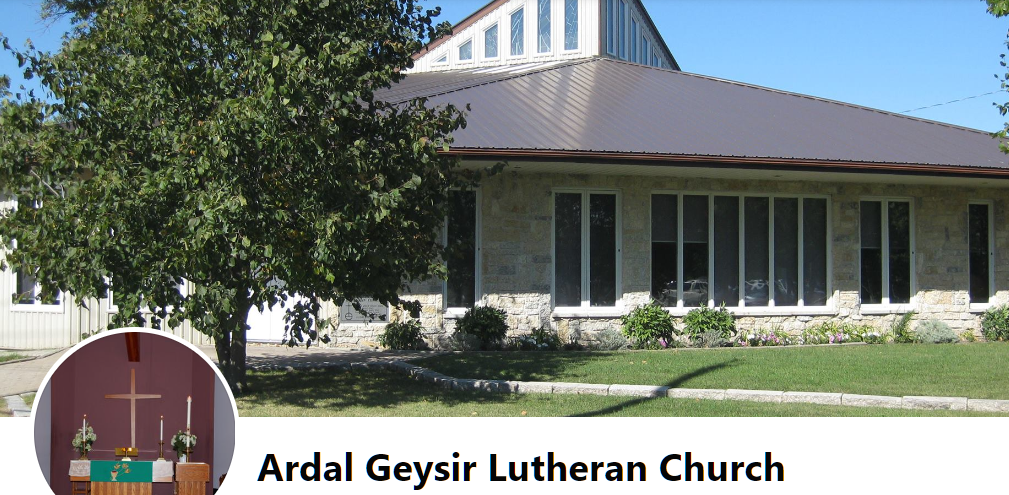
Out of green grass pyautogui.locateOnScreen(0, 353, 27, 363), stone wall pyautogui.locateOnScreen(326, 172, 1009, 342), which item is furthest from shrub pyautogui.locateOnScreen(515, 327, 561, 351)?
green grass pyautogui.locateOnScreen(0, 353, 27, 363)

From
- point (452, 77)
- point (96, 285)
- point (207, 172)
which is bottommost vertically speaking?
point (96, 285)

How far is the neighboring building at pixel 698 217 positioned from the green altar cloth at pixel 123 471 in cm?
776

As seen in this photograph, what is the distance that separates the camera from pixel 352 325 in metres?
14.0

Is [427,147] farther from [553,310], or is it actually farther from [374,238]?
[553,310]

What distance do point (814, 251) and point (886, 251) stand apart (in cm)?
142

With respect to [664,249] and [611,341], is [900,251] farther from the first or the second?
[611,341]

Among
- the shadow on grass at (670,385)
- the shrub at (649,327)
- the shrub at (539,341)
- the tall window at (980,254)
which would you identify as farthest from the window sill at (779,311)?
the tall window at (980,254)

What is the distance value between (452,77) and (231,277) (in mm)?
13086

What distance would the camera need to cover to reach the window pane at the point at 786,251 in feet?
50.6

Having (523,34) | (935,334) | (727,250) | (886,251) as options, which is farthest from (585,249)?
(523,34)

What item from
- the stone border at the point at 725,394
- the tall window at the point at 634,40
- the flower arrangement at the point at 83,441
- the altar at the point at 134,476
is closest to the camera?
the altar at the point at 134,476

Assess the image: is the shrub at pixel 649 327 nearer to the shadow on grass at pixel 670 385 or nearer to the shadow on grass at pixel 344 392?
the shadow on grass at pixel 670 385

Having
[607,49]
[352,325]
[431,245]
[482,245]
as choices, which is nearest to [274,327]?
[352,325]

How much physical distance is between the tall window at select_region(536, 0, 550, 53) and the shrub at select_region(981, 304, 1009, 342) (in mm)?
12124
